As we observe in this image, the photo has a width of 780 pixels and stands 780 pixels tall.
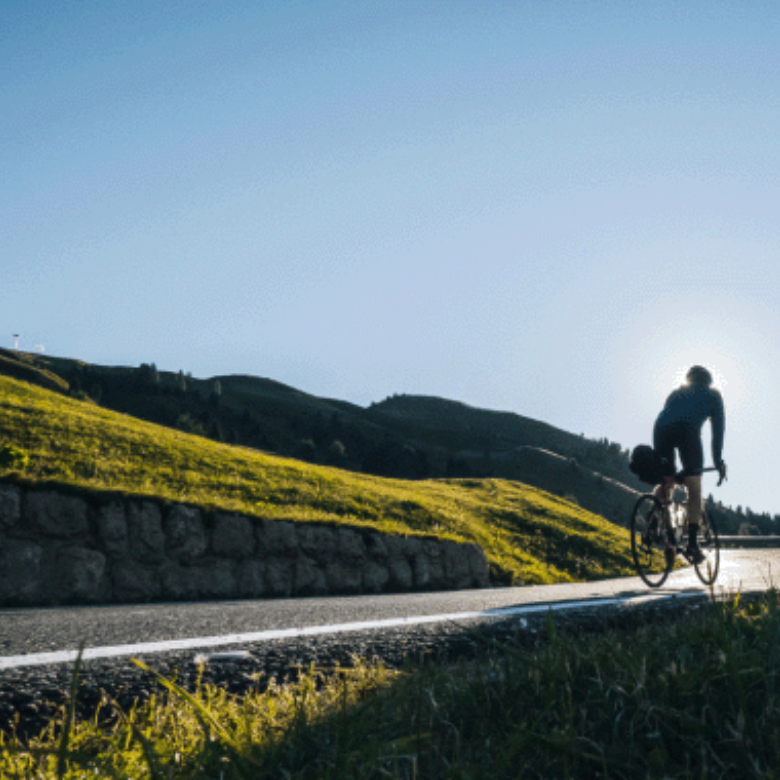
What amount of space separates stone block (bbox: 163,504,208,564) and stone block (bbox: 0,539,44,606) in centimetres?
155

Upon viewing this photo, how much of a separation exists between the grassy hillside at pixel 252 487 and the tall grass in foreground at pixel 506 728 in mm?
7012

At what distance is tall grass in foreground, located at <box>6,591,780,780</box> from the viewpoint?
1573mm

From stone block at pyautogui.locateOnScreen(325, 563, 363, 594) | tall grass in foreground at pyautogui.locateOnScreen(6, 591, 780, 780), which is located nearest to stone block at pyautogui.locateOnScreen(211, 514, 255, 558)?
stone block at pyautogui.locateOnScreen(325, 563, 363, 594)

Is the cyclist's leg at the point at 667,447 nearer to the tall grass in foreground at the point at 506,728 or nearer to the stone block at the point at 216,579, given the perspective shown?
the stone block at the point at 216,579

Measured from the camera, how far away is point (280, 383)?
19938cm

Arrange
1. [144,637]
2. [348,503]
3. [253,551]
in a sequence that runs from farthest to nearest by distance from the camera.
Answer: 1. [348,503]
2. [253,551]
3. [144,637]

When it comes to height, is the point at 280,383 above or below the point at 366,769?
above

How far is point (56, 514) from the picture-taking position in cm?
770

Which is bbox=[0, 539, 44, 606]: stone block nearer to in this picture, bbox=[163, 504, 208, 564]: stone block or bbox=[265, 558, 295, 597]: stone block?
bbox=[163, 504, 208, 564]: stone block

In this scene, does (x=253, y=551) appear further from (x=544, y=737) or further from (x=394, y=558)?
(x=544, y=737)

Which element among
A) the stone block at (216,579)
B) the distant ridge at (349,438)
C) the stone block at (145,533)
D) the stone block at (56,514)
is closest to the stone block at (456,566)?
the stone block at (216,579)

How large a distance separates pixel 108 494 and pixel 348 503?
5091 millimetres

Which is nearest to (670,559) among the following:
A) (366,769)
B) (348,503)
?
(348,503)

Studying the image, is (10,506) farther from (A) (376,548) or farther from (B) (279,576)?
(A) (376,548)
